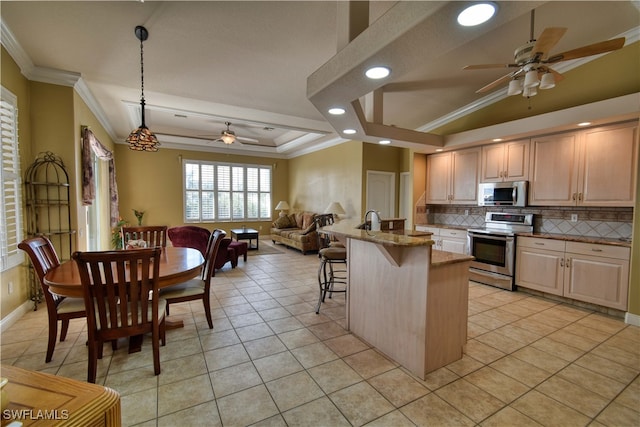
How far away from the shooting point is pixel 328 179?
7.74 meters

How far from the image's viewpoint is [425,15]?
1.35m

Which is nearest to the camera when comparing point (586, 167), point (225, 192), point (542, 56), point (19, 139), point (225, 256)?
point (542, 56)

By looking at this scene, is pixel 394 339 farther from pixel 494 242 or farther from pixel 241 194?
pixel 241 194

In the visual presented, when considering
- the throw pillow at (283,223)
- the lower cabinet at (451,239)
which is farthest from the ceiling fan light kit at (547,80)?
the throw pillow at (283,223)

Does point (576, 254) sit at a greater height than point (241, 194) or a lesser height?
lesser

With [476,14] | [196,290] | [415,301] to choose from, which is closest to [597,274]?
[415,301]

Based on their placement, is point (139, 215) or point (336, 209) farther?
point (139, 215)

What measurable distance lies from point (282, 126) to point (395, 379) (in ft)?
16.6

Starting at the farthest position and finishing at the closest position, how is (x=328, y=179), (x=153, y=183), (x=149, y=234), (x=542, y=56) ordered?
(x=153, y=183) → (x=328, y=179) → (x=149, y=234) → (x=542, y=56)

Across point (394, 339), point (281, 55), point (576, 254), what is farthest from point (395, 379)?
point (281, 55)

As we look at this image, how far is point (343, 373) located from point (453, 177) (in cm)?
423

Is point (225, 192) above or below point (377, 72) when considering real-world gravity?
below

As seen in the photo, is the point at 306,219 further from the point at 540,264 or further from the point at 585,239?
the point at 585,239

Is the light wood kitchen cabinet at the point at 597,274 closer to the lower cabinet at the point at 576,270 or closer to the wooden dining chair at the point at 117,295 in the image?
the lower cabinet at the point at 576,270
